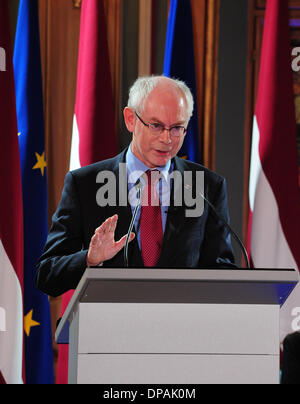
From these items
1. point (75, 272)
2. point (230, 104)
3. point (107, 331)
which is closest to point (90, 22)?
point (230, 104)

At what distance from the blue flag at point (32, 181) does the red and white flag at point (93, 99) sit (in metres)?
0.25

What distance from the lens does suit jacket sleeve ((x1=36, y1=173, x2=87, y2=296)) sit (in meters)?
2.33

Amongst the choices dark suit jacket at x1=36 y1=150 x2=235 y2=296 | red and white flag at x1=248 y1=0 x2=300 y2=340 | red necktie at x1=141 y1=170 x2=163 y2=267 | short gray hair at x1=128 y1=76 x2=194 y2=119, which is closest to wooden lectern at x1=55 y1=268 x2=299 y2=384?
dark suit jacket at x1=36 y1=150 x2=235 y2=296

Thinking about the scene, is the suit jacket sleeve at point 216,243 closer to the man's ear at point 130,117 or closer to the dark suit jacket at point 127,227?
the dark suit jacket at point 127,227

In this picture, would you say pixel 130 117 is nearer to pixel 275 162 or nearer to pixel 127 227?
pixel 127 227

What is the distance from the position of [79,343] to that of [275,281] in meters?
0.56

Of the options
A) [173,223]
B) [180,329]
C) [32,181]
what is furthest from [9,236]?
[180,329]

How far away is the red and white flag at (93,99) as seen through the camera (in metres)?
4.20

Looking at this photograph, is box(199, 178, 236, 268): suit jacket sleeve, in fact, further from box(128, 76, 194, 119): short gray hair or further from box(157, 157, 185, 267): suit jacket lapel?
box(128, 76, 194, 119): short gray hair

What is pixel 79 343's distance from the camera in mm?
1768

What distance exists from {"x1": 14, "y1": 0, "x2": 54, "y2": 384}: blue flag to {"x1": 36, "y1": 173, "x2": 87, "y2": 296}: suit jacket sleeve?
132 cm

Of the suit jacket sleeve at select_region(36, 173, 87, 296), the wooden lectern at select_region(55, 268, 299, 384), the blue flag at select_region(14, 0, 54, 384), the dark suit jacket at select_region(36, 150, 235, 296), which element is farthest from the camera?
the blue flag at select_region(14, 0, 54, 384)
